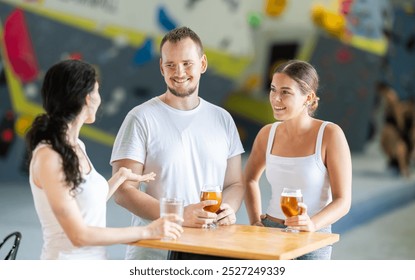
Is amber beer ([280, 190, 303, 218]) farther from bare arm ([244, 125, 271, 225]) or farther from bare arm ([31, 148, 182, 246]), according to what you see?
bare arm ([31, 148, 182, 246])

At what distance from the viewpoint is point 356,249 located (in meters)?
5.75

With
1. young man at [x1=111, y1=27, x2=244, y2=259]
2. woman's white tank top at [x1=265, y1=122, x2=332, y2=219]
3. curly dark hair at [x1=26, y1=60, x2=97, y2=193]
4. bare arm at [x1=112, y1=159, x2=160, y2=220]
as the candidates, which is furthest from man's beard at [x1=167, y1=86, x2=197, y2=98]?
curly dark hair at [x1=26, y1=60, x2=97, y2=193]

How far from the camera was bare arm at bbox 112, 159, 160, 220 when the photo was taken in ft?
7.97

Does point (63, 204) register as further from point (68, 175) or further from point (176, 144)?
point (176, 144)

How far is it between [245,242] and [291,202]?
0.26m

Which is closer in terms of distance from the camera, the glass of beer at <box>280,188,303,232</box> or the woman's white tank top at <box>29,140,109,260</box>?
the woman's white tank top at <box>29,140,109,260</box>

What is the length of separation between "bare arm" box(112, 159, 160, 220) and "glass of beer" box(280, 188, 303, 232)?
0.41 metres

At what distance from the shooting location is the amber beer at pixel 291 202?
238cm

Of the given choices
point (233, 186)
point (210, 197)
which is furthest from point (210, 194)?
point (233, 186)

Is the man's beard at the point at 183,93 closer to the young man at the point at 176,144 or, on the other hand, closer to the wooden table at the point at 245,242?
the young man at the point at 176,144

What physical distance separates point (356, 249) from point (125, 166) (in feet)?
12.0

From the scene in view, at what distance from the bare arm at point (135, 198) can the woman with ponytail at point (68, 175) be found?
0.91 feet

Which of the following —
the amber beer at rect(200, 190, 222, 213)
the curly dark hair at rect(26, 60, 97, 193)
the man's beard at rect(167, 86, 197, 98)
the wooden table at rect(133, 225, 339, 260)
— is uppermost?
the man's beard at rect(167, 86, 197, 98)
